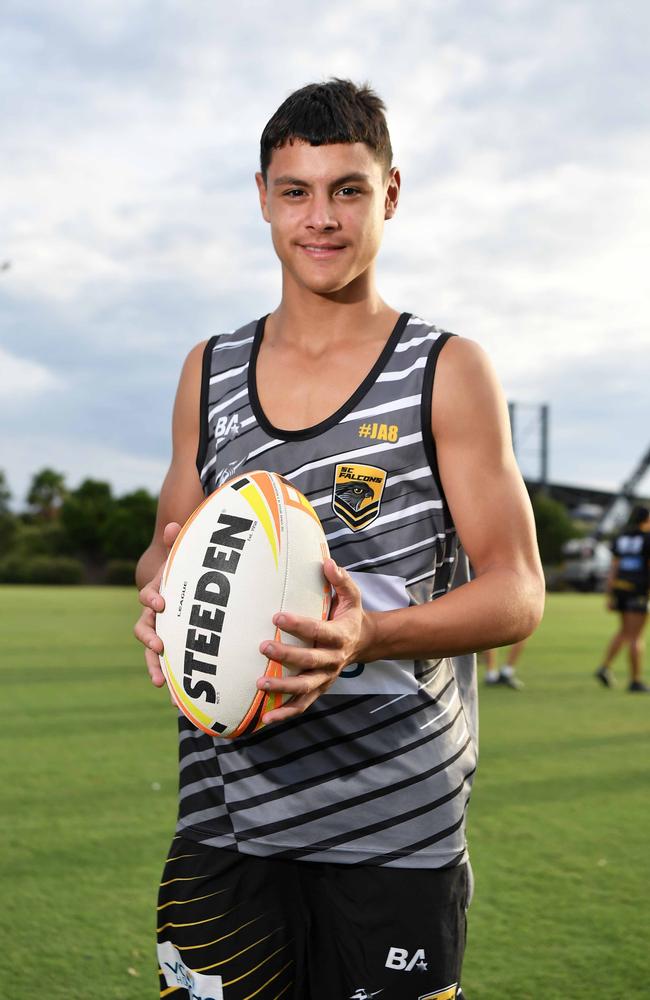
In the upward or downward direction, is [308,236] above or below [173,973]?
above

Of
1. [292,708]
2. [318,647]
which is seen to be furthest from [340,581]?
[292,708]

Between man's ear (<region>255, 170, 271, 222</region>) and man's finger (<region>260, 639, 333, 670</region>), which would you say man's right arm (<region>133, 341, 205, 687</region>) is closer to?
man's ear (<region>255, 170, 271, 222</region>)

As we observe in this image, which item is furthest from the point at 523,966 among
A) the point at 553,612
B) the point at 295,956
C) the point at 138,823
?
the point at 553,612

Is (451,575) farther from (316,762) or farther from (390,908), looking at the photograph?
(390,908)

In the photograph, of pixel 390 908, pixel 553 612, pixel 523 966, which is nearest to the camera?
pixel 390 908

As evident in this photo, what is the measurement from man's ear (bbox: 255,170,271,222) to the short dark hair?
0.03 metres

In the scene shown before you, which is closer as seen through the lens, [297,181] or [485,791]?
[297,181]

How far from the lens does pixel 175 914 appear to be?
2275mm

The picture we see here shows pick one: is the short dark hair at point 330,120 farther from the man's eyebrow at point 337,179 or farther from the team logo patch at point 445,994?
the team logo patch at point 445,994

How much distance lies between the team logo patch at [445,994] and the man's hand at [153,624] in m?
0.84

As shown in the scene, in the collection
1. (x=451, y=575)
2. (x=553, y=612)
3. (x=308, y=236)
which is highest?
(x=308, y=236)

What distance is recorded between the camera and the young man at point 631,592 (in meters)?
12.1

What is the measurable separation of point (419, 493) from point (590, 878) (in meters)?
3.44

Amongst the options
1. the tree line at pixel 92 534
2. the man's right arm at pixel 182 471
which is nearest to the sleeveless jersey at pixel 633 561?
the man's right arm at pixel 182 471
